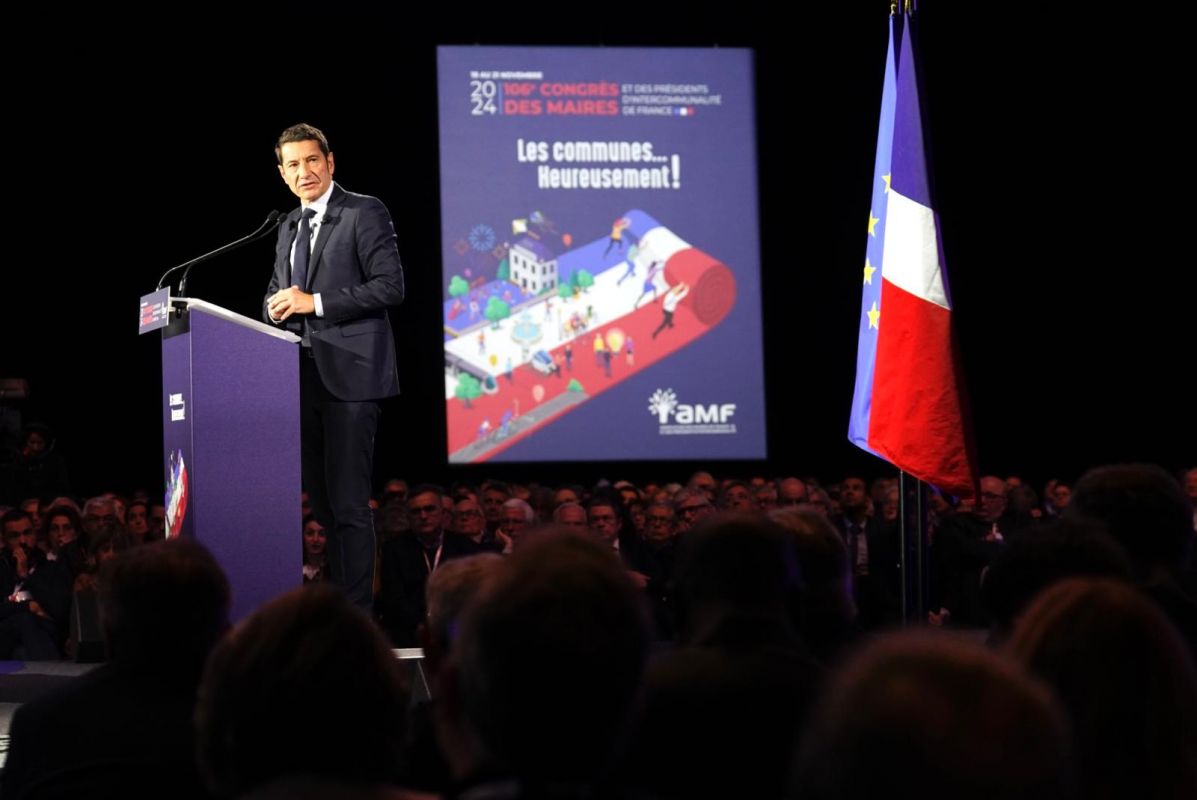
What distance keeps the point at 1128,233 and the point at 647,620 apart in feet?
33.6

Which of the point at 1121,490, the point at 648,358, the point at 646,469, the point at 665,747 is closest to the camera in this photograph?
the point at 665,747

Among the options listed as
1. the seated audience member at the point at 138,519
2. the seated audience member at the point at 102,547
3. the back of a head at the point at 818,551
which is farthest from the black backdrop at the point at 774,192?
the back of a head at the point at 818,551

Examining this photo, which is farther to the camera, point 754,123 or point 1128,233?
point 1128,233

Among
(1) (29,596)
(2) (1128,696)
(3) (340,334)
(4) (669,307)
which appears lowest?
(1) (29,596)

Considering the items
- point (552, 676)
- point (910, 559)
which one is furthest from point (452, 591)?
point (910, 559)

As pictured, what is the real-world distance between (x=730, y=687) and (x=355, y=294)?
2475mm

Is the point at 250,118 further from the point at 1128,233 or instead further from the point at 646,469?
the point at 1128,233

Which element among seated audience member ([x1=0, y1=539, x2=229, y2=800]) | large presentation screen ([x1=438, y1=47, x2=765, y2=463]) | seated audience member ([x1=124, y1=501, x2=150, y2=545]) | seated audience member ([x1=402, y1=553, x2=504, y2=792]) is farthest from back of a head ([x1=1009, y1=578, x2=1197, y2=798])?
large presentation screen ([x1=438, y1=47, x2=765, y2=463])

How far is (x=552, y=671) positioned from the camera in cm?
108

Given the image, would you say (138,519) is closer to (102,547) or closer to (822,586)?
(102,547)

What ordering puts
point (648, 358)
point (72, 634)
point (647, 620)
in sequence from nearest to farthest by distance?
point (647, 620), point (72, 634), point (648, 358)

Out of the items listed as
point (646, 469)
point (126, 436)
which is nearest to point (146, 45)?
point (126, 436)

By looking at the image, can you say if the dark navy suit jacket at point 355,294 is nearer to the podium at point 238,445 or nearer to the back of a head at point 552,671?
the podium at point 238,445

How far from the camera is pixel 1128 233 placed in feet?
34.8
